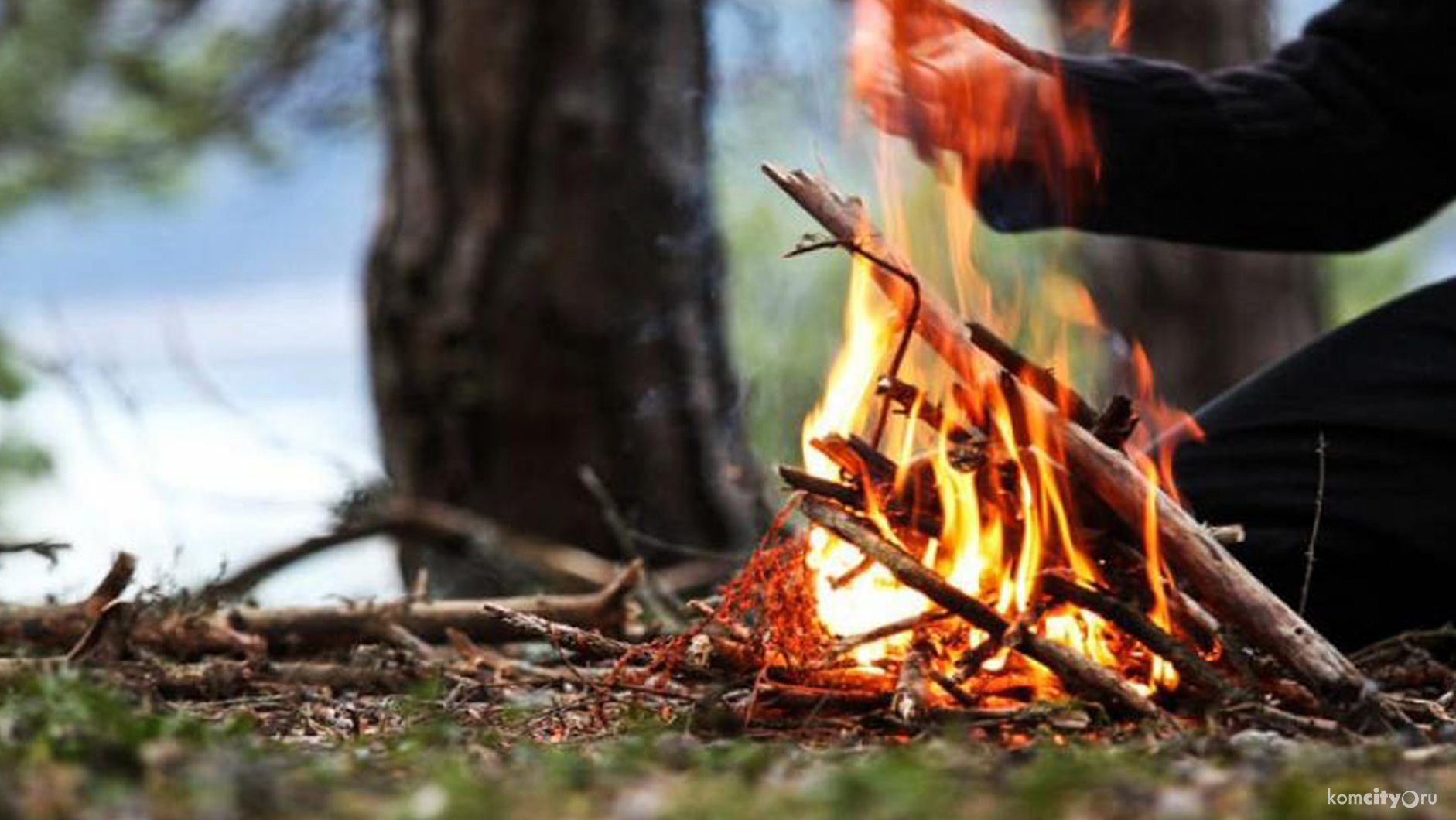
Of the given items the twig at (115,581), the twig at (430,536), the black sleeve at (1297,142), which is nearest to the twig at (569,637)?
the twig at (115,581)

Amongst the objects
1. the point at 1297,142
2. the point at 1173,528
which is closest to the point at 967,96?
the point at 1297,142

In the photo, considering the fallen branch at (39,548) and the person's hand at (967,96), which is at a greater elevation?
the person's hand at (967,96)

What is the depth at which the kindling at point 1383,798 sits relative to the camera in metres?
1.98

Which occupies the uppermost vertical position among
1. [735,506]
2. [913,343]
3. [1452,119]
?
[1452,119]

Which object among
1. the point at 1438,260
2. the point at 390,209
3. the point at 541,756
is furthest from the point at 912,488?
the point at 1438,260

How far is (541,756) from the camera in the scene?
7.65ft

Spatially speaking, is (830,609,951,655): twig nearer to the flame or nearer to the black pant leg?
the flame

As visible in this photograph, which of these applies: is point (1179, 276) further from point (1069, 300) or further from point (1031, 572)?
point (1031, 572)

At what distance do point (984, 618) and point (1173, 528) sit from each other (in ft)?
0.96

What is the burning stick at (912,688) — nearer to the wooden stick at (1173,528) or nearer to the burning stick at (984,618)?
the burning stick at (984,618)

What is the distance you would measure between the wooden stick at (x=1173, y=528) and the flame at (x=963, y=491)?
0.02m

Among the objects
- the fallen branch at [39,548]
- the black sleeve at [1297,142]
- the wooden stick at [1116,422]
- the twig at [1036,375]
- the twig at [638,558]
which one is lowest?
the twig at [638,558]

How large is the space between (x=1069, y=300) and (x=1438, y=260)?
340 inches

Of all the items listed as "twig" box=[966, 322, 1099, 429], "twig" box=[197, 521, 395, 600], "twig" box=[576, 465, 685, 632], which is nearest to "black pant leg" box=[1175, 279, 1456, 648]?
"twig" box=[966, 322, 1099, 429]
